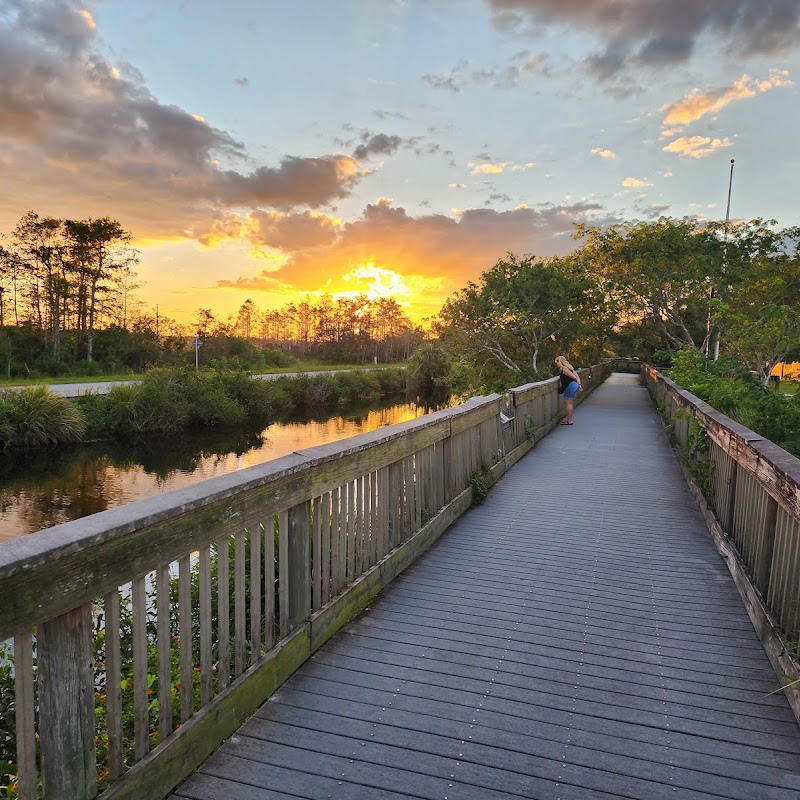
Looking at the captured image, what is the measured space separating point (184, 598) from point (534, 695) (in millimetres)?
1838

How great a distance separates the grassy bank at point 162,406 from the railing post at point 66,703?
19684 millimetres

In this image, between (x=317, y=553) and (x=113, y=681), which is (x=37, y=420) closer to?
(x=317, y=553)

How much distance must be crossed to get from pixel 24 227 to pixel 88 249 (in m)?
3.82

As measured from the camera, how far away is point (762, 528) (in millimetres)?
3854

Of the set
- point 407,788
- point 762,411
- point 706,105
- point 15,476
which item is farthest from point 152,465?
point 706,105

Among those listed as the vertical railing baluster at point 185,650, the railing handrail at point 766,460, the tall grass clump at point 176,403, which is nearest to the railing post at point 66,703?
the vertical railing baluster at point 185,650

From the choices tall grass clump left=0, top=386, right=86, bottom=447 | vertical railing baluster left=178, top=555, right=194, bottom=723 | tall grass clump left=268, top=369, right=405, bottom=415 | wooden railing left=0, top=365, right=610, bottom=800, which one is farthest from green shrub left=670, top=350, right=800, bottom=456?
tall grass clump left=268, top=369, right=405, bottom=415

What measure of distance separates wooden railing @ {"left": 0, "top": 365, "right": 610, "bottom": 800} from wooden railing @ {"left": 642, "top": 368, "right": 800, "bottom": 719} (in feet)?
7.95

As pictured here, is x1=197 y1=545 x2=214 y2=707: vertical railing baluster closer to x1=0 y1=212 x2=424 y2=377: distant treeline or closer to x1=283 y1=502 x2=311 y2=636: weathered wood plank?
x1=283 y1=502 x2=311 y2=636: weathered wood plank

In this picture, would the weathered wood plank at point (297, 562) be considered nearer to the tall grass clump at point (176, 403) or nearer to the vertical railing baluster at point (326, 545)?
the vertical railing baluster at point (326, 545)

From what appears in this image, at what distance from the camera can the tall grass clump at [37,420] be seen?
18.4 meters

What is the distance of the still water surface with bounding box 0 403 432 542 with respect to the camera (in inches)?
520

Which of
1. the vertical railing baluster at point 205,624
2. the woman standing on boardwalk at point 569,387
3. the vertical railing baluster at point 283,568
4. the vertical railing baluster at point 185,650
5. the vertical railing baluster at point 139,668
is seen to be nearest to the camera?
the vertical railing baluster at point 139,668

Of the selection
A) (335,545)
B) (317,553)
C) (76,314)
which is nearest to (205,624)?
(317,553)
